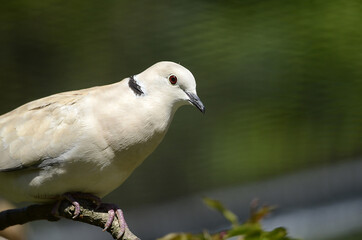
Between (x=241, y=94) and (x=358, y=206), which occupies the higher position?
(x=241, y=94)

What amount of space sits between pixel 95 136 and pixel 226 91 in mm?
820

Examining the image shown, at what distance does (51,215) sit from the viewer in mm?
1074

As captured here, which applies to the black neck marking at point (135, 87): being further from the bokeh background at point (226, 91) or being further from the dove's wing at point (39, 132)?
the bokeh background at point (226, 91)

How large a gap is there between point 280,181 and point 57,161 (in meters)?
0.97

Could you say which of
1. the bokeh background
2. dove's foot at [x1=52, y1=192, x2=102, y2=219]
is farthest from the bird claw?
the bokeh background

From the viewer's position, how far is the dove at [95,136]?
101 centimetres

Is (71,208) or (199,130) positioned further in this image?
(199,130)

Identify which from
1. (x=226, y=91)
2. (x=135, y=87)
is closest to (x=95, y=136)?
(x=135, y=87)

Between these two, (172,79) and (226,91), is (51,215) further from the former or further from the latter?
(226,91)

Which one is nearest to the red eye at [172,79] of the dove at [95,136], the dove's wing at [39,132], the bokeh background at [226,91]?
the dove at [95,136]

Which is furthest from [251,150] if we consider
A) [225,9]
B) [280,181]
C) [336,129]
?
[225,9]

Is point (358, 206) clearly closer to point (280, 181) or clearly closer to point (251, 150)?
point (280, 181)

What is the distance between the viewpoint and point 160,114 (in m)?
1.02

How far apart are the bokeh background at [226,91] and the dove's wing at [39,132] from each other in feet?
1.84
